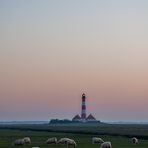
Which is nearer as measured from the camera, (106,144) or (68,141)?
(106,144)

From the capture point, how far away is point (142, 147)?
49594 mm

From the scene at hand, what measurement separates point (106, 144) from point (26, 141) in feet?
43.3

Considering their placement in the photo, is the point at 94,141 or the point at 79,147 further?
the point at 94,141

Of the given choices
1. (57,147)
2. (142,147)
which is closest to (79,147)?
(57,147)

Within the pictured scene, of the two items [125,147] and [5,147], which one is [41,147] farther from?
[125,147]

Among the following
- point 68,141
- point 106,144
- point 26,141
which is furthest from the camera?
point 26,141

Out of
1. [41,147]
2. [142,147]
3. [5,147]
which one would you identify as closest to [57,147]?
[41,147]

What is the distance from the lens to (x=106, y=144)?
4675 centimetres

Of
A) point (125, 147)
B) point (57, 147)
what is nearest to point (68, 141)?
point (57, 147)

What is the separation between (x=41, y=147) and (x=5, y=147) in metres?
3.81

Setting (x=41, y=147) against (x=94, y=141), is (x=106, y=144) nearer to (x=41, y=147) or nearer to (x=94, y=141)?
(x=41, y=147)

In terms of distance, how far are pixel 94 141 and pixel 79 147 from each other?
8085 millimetres

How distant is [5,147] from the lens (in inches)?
1932

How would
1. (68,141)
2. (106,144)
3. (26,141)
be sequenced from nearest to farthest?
(106,144)
(68,141)
(26,141)
